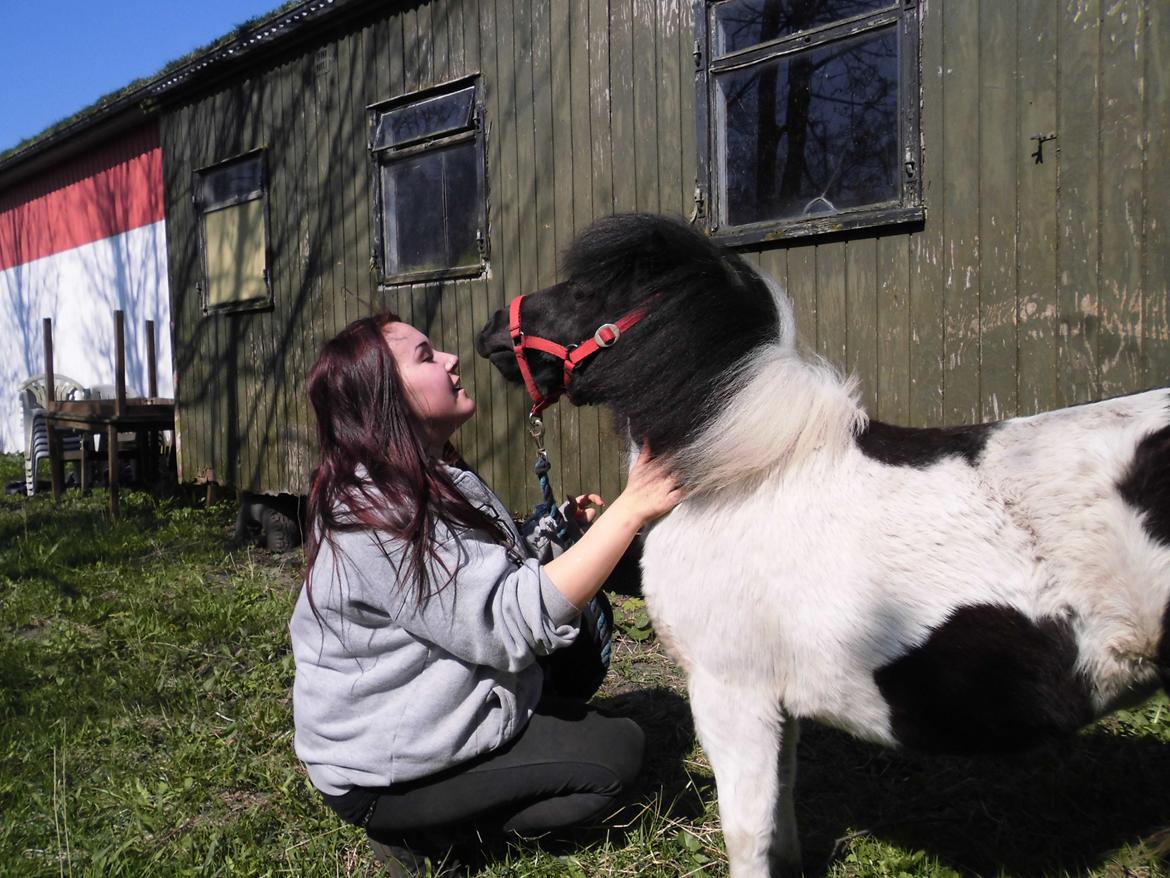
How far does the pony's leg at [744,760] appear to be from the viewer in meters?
1.92

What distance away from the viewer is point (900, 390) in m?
3.77

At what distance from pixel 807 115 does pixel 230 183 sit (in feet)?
17.5

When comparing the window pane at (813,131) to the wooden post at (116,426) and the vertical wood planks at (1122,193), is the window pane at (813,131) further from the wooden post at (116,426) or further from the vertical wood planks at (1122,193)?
the wooden post at (116,426)

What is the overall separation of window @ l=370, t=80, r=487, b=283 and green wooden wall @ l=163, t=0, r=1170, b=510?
0.38 ft

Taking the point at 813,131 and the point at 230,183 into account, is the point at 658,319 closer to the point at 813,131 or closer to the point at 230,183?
the point at 813,131

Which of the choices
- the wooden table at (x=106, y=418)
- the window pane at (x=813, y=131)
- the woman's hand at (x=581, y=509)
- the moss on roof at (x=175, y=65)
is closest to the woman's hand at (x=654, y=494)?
the woman's hand at (x=581, y=509)

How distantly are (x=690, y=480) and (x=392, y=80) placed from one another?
479 centimetres

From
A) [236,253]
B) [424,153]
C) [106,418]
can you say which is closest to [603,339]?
[424,153]

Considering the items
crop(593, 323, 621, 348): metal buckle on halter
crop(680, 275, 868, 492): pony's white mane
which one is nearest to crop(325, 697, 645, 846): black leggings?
crop(680, 275, 868, 492): pony's white mane

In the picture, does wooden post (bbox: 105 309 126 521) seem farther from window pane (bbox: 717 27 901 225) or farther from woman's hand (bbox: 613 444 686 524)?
woman's hand (bbox: 613 444 686 524)

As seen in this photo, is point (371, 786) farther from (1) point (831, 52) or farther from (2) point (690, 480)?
(1) point (831, 52)

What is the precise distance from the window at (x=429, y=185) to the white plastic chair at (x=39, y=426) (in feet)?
17.6

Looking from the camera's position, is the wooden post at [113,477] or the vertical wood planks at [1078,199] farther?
the wooden post at [113,477]

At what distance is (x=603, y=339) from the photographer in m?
2.23
